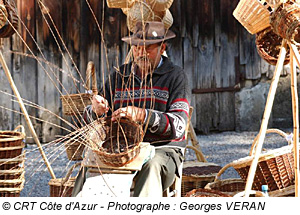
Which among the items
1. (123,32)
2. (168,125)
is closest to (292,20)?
(168,125)

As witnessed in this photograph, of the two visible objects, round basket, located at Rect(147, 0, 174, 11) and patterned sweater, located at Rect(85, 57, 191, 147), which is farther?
round basket, located at Rect(147, 0, 174, 11)

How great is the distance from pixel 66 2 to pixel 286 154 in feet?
15.1

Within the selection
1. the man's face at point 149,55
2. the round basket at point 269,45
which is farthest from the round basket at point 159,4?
the round basket at point 269,45

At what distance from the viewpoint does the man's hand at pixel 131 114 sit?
2291mm

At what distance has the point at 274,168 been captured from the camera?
2.74 meters

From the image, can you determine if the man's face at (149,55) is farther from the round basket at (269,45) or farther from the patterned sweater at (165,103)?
the round basket at (269,45)

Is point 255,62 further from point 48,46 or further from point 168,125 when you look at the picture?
point 168,125

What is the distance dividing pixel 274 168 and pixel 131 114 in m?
1.01

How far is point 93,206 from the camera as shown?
6.68 ft

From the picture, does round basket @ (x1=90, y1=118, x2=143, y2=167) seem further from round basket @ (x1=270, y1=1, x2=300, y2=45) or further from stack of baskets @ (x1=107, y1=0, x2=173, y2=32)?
stack of baskets @ (x1=107, y1=0, x2=173, y2=32)

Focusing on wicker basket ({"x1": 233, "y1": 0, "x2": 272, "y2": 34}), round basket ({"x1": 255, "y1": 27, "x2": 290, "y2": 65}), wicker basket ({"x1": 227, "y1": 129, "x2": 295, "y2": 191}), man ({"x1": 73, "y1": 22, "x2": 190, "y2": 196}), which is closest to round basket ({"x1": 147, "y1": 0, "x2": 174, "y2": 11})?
man ({"x1": 73, "y1": 22, "x2": 190, "y2": 196})

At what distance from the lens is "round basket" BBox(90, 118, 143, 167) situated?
2.21m

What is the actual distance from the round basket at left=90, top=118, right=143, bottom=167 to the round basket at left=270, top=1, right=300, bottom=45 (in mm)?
826

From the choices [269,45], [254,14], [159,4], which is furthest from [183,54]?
[254,14]
